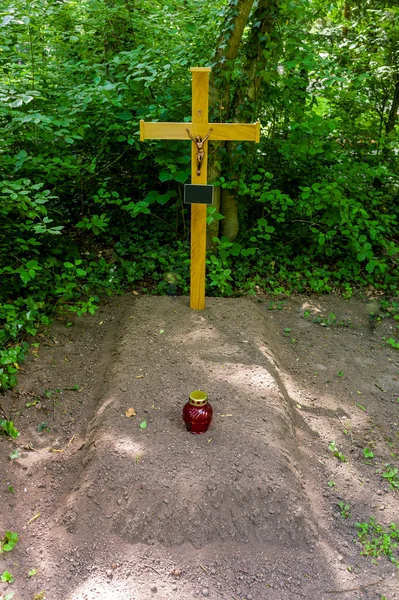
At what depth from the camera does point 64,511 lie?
110 inches

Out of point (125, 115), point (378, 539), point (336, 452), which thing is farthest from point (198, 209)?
point (378, 539)

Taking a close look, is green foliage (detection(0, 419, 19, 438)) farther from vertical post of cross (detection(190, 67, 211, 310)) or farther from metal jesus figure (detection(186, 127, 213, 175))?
metal jesus figure (detection(186, 127, 213, 175))

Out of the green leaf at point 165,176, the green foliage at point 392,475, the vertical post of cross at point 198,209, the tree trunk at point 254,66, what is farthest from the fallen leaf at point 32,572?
the tree trunk at point 254,66

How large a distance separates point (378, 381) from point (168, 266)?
7.52ft

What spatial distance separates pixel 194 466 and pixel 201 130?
8.40 feet

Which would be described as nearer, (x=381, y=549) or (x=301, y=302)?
(x=381, y=549)

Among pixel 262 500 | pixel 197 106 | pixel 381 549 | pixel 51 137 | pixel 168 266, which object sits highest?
pixel 197 106

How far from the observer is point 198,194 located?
13.6 ft

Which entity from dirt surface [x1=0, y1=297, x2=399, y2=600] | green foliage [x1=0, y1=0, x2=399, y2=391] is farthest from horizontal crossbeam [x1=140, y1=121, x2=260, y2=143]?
dirt surface [x1=0, y1=297, x2=399, y2=600]

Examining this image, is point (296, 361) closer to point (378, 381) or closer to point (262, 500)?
point (378, 381)

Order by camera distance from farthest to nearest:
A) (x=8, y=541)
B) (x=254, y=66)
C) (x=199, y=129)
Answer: (x=254, y=66) < (x=199, y=129) < (x=8, y=541)

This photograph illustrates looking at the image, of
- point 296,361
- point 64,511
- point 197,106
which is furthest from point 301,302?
point 64,511

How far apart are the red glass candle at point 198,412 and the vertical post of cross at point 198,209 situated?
1.61m

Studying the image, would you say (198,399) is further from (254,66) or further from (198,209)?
(254,66)
